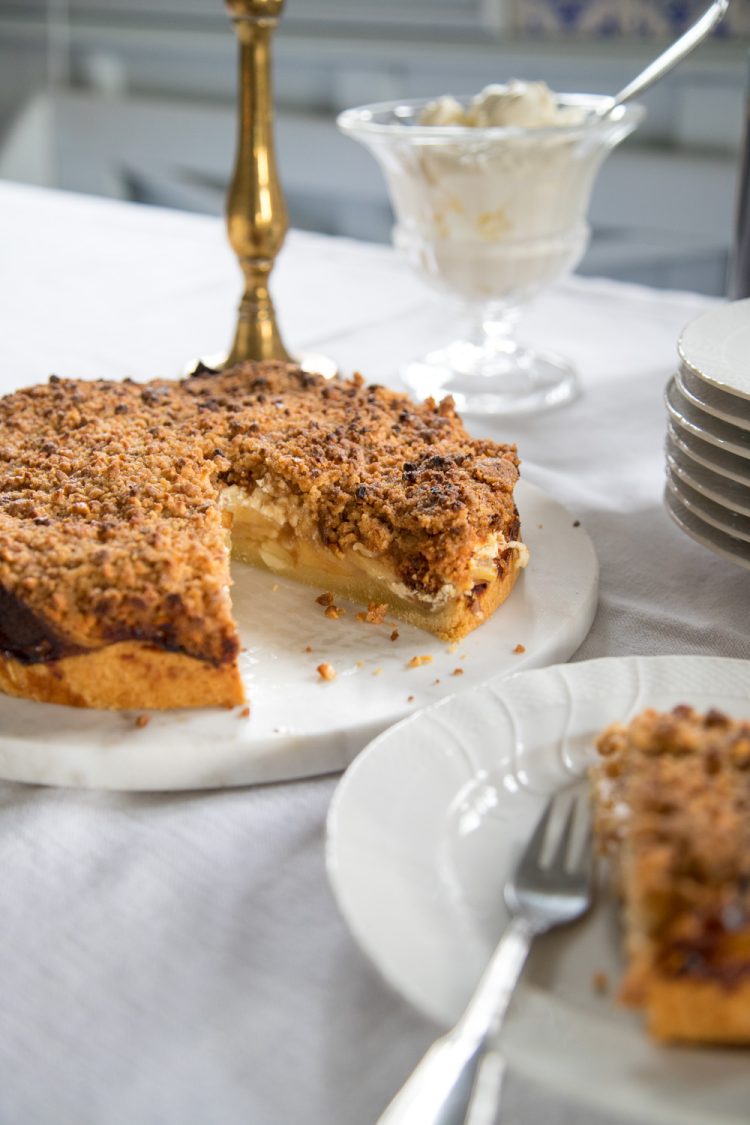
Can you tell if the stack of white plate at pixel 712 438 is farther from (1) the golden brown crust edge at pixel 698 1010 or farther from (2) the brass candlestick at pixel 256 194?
(2) the brass candlestick at pixel 256 194

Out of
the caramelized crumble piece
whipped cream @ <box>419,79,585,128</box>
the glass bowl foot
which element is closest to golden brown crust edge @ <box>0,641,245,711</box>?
the caramelized crumble piece

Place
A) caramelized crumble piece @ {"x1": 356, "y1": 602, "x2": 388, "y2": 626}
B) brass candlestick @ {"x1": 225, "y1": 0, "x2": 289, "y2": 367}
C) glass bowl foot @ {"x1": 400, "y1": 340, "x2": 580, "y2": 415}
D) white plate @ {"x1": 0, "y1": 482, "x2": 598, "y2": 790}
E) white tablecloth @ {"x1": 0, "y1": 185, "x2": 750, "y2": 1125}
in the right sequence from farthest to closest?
glass bowl foot @ {"x1": 400, "y1": 340, "x2": 580, "y2": 415} < brass candlestick @ {"x1": 225, "y1": 0, "x2": 289, "y2": 367} < caramelized crumble piece @ {"x1": 356, "y1": 602, "x2": 388, "y2": 626} < white plate @ {"x1": 0, "y1": 482, "x2": 598, "y2": 790} < white tablecloth @ {"x1": 0, "y1": 185, "x2": 750, "y2": 1125}

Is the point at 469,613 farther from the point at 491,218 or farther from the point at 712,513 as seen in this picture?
the point at 491,218

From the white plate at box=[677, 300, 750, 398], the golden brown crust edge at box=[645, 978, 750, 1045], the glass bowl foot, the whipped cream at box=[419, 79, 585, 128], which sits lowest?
the glass bowl foot

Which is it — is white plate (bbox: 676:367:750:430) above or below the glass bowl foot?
above

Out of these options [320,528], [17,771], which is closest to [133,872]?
[17,771]

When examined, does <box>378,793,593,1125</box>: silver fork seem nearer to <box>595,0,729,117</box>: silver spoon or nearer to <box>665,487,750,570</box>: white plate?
<box>665,487,750,570</box>: white plate
